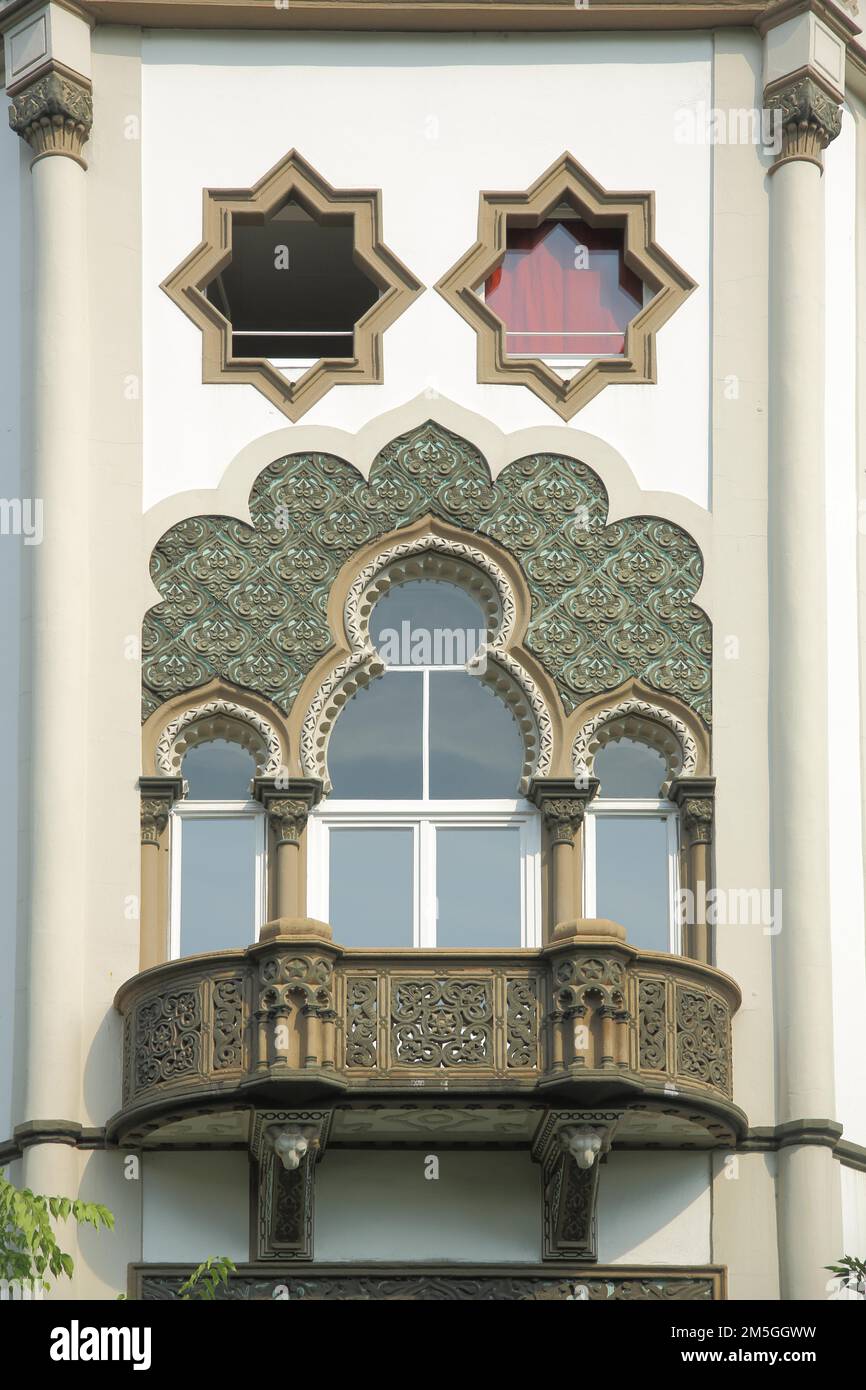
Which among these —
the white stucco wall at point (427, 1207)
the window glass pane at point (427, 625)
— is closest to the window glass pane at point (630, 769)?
the window glass pane at point (427, 625)

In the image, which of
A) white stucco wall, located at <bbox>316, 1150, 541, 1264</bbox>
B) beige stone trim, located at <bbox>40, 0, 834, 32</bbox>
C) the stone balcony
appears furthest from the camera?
beige stone trim, located at <bbox>40, 0, 834, 32</bbox>

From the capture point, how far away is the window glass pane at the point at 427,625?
1054 inches

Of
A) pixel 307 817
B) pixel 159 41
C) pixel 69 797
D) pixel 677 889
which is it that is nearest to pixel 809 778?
pixel 677 889

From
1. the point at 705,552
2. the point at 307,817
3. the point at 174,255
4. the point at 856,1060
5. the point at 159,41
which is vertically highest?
the point at 159,41

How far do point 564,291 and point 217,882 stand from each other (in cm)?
542

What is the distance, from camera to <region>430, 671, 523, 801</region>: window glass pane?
87.0ft

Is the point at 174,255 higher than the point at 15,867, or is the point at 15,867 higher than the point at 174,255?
the point at 174,255

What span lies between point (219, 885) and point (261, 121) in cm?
603

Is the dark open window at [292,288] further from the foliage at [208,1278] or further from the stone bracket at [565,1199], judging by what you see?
the foliage at [208,1278]

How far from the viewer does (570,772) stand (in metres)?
26.2

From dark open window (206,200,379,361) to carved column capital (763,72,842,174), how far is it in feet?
11.1

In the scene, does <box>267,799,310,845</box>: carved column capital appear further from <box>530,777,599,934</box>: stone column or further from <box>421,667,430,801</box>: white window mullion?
<box>530,777,599,934</box>: stone column

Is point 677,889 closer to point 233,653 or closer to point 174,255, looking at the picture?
point 233,653

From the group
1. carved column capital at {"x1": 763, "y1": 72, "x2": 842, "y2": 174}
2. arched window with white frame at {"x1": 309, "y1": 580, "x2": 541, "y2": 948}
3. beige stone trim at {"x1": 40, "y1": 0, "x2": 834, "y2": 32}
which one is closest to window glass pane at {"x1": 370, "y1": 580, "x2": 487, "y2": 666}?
arched window with white frame at {"x1": 309, "y1": 580, "x2": 541, "y2": 948}
